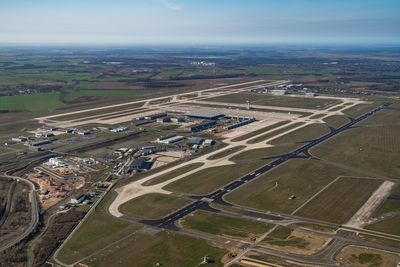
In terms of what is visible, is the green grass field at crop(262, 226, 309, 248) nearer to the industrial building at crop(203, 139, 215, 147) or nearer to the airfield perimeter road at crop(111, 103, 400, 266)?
the airfield perimeter road at crop(111, 103, 400, 266)

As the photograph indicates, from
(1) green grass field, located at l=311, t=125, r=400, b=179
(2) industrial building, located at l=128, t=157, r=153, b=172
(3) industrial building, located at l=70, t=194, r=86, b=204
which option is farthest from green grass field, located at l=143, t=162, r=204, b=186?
(1) green grass field, located at l=311, t=125, r=400, b=179

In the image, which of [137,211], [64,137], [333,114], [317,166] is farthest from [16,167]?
[333,114]

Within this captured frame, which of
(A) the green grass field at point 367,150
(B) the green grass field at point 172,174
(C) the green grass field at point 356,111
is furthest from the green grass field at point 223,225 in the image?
(C) the green grass field at point 356,111

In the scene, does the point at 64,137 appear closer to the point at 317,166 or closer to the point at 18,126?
the point at 18,126

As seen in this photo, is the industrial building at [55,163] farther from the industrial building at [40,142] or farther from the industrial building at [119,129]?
the industrial building at [119,129]

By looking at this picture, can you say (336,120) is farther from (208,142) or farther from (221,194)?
(221,194)
